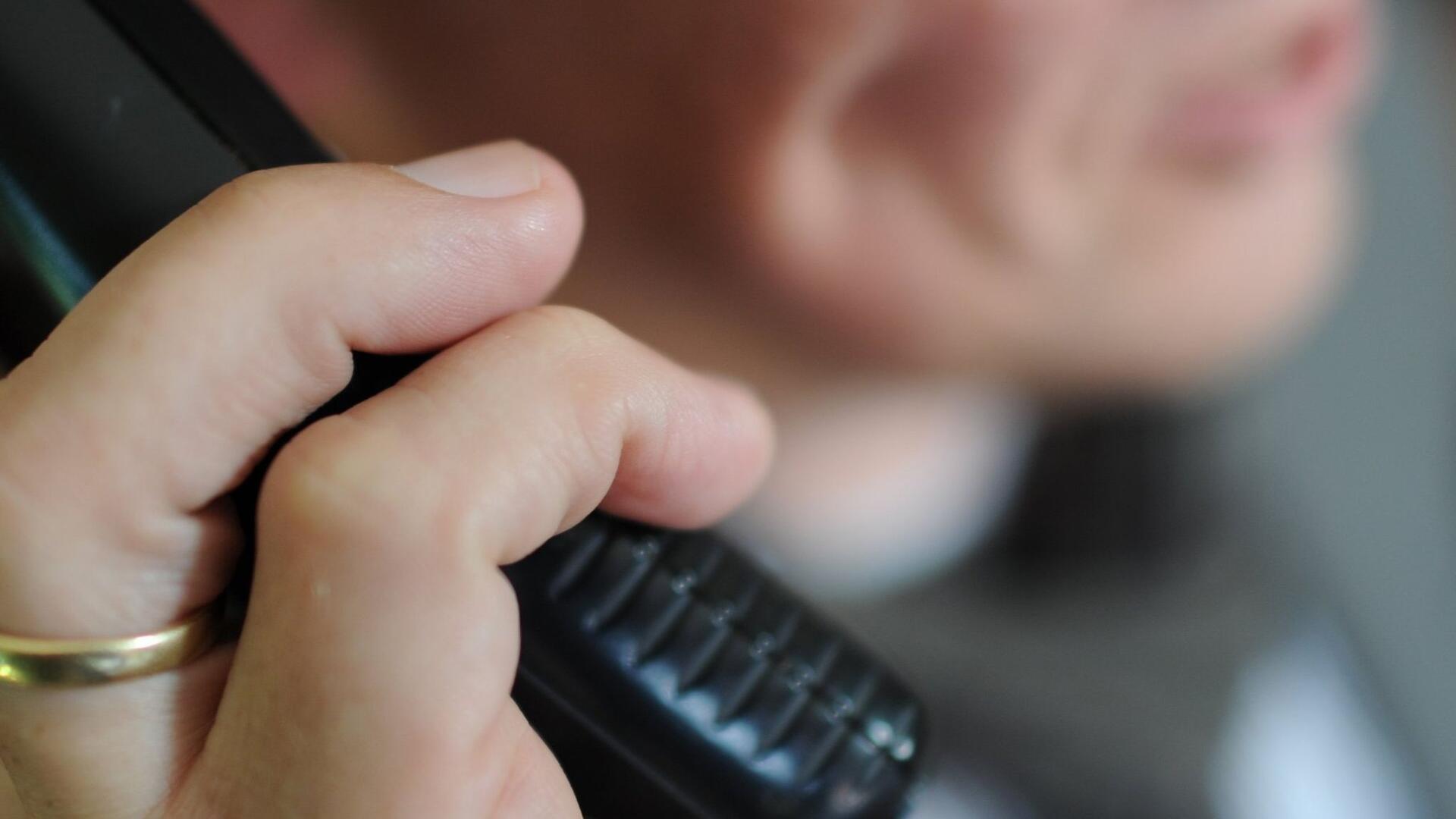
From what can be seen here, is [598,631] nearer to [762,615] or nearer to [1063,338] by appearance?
[762,615]

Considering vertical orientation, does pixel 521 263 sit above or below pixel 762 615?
above

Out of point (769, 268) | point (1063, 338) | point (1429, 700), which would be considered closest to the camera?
point (769, 268)

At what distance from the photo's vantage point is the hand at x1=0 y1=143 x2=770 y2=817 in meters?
0.24

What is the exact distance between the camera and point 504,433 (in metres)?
0.26

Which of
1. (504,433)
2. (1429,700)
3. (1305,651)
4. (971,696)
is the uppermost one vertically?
(504,433)

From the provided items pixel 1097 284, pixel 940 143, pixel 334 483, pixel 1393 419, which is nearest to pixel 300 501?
pixel 334 483

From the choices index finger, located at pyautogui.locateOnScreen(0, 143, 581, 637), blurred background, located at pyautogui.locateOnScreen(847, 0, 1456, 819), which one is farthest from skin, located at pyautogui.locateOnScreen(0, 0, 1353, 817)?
blurred background, located at pyautogui.locateOnScreen(847, 0, 1456, 819)

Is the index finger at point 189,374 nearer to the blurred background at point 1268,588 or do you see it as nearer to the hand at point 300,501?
the hand at point 300,501

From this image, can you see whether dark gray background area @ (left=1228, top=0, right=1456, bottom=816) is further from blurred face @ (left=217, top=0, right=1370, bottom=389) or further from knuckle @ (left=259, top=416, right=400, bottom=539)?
knuckle @ (left=259, top=416, right=400, bottom=539)

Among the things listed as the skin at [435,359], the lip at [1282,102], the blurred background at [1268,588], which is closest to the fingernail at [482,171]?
the skin at [435,359]

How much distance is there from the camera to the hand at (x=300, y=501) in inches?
9.6

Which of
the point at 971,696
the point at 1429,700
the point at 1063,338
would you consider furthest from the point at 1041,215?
the point at 1429,700

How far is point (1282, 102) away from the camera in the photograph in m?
0.54

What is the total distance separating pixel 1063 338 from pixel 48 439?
459mm
